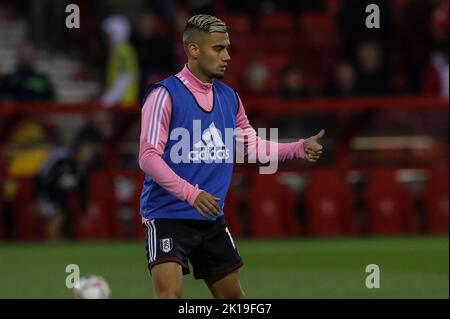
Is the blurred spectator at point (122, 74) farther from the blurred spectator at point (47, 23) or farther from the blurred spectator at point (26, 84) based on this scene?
the blurred spectator at point (47, 23)

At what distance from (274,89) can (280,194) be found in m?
3.38

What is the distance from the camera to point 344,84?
20.2 meters

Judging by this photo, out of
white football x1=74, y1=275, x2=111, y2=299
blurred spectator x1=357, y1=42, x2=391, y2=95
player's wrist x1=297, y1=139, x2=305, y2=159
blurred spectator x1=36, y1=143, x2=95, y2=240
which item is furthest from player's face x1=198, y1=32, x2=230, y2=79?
blurred spectator x1=357, y1=42, x2=391, y2=95

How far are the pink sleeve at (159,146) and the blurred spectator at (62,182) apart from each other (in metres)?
10.6

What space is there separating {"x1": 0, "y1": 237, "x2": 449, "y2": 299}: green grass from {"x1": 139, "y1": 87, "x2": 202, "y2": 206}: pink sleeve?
425 centimetres

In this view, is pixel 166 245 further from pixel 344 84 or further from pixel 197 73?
pixel 344 84

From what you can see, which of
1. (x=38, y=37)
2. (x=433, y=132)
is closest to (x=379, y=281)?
(x=433, y=132)

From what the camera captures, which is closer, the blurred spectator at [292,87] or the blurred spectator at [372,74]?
the blurred spectator at [292,87]

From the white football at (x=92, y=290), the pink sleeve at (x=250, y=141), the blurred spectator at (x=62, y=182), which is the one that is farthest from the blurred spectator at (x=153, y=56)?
the pink sleeve at (x=250, y=141)

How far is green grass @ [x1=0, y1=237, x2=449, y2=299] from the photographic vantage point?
12.7 meters

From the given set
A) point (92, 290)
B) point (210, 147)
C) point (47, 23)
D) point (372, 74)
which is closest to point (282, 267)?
point (92, 290)

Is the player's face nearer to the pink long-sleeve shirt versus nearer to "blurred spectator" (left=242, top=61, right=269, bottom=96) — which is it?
the pink long-sleeve shirt

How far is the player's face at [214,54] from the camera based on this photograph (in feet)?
27.3
